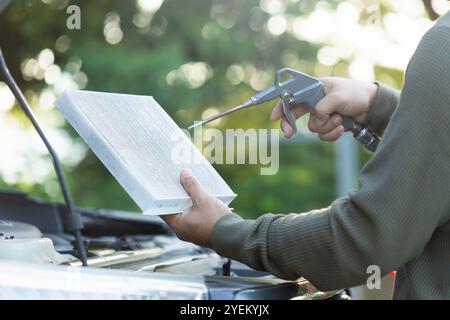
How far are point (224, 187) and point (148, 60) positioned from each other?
6.80 metres

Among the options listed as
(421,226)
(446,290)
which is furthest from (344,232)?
(446,290)

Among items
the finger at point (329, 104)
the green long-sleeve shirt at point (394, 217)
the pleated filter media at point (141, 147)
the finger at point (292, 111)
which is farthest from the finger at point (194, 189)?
the finger at point (329, 104)

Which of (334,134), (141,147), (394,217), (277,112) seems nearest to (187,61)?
(334,134)

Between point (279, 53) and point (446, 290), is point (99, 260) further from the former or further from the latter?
point (279, 53)

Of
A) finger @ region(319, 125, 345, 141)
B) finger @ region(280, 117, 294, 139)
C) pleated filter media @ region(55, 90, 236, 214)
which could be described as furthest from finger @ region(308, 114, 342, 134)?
pleated filter media @ region(55, 90, 236, 214)

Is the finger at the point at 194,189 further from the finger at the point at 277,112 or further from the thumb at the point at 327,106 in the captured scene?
the thumb at the point at 327,106

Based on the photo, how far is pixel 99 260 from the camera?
2236 mm

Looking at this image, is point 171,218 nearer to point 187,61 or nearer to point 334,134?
point 334,134

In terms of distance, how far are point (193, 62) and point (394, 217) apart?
829cm

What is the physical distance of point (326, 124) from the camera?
2262 mm

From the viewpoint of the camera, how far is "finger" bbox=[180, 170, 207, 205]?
1.81m

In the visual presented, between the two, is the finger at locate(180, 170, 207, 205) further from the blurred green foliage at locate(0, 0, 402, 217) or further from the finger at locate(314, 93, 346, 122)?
the blurred green foliage at locate(0, 0, 402, 217)

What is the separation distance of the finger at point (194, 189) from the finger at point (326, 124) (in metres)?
0.56

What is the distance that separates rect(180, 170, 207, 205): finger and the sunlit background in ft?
17.3
